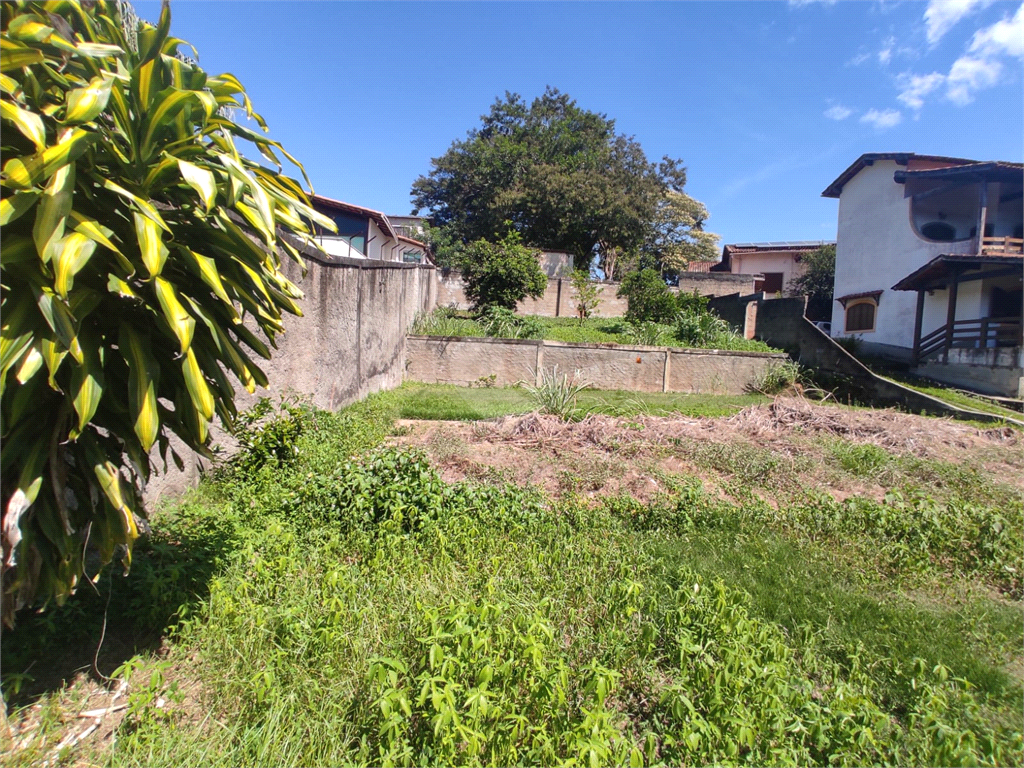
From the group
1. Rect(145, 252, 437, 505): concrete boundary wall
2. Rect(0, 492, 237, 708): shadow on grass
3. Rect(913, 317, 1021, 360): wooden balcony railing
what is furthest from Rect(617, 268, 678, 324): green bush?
Rect(0, 492, 237, 708): shadow on grass

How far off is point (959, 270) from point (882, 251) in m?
5.26

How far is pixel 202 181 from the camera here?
1.78m

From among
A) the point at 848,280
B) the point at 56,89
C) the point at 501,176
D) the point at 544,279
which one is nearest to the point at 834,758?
the point at 56,89

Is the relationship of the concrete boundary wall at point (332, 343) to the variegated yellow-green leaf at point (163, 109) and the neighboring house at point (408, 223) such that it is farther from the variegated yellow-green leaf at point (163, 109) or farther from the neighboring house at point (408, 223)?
the neighboring house at point (408, 223)

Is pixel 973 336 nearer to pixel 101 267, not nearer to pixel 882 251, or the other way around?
pixel 882 251

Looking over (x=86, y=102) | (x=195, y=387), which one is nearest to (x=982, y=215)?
(x=195, y=387)

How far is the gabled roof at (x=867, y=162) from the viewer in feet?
59.8

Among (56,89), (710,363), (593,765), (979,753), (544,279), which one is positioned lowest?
(979,753)

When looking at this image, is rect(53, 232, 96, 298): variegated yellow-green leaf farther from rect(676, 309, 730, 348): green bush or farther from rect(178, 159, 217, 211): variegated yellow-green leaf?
rect(676, 309, 730, 348): green bush

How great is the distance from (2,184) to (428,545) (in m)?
2.52

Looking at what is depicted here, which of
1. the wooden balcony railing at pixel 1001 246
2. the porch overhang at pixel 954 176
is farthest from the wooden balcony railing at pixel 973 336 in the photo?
the porch overhang at pixel 954 176

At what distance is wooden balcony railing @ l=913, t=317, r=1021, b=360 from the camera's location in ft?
45.0

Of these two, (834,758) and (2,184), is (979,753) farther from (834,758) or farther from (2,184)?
(2,184)

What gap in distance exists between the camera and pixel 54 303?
1.63 m
